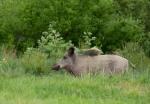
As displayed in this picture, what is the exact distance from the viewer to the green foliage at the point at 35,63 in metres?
13.2

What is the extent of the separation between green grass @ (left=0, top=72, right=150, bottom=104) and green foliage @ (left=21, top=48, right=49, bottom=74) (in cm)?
142

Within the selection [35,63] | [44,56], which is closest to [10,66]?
[35,63]

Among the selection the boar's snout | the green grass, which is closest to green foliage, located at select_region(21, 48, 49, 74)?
the boar's snout

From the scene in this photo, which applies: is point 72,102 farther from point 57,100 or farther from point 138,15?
point 138,15

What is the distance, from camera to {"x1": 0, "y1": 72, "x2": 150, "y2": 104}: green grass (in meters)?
9.60

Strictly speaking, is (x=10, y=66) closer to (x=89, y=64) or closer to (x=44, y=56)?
(x=44, y=56)

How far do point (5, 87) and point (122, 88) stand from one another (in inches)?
97.1

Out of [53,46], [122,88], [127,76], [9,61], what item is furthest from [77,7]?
[122,88]

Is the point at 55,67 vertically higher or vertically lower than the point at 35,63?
lower

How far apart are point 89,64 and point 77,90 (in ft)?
9.41

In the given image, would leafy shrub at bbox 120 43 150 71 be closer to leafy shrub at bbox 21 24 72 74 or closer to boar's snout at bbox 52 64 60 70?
leafy shrub at bbox 21 24 72 74

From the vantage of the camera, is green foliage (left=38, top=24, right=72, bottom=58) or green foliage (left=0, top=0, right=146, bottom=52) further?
green foliage (left=0, top=0, right=146, bottom=52)

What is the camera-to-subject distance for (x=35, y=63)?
13.3 meters

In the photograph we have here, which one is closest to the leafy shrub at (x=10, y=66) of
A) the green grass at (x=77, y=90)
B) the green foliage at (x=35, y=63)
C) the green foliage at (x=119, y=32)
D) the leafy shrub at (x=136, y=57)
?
the green foliage at (x=35, y=63)
